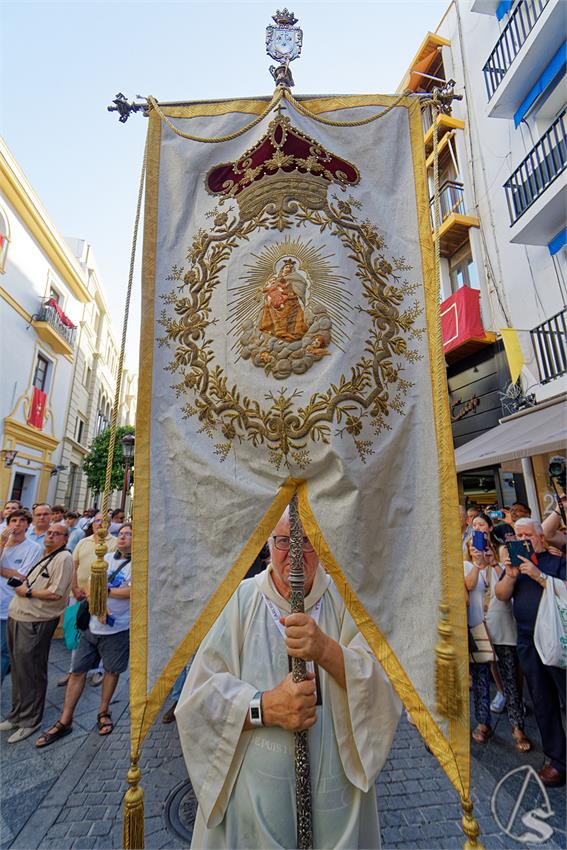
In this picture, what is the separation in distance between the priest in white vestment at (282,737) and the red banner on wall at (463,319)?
8.57 meters

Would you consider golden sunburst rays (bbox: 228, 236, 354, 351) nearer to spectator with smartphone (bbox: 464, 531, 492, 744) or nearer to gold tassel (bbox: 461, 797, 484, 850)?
gold tassel (bbox: 461, 797, 484, 850)

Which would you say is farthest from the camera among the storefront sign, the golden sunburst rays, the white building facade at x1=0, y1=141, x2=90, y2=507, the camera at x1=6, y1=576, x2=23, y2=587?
the white building facade at x1=0, y1=141, x2=90, y2=507

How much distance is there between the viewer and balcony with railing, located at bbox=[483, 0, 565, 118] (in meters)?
Answer: 7.23

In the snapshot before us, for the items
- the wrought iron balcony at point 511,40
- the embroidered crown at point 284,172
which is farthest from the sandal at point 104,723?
the wrought iron balcony at point 511,40

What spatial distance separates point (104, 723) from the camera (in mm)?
3684

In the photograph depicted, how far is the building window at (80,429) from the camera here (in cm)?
1961

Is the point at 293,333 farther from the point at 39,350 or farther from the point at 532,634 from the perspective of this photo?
the point at 39,350

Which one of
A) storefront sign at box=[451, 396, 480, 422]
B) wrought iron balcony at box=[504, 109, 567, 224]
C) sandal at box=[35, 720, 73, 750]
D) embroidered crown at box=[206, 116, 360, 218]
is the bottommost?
sandal at box=[35, 720, 73, 750]

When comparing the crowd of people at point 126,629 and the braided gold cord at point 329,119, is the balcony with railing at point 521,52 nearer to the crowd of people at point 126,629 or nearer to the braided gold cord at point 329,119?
the braided gold cord at point 329,119

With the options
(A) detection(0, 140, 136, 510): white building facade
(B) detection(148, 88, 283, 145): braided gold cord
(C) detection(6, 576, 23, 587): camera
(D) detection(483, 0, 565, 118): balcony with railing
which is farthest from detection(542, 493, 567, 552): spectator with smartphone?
(A) detection(0, 140, 136, 510): white building facade

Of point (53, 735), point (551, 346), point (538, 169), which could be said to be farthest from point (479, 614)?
point (538, 169)

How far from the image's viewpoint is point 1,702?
414 cm

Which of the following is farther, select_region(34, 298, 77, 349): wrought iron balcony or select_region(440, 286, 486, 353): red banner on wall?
select_region(34, 298, 77, 349): wrought iron balcony

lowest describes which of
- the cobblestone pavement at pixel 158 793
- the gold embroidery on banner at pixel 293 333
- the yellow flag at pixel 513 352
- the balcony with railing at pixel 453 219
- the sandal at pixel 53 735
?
the cobblestone pavement at pixel 158 793
